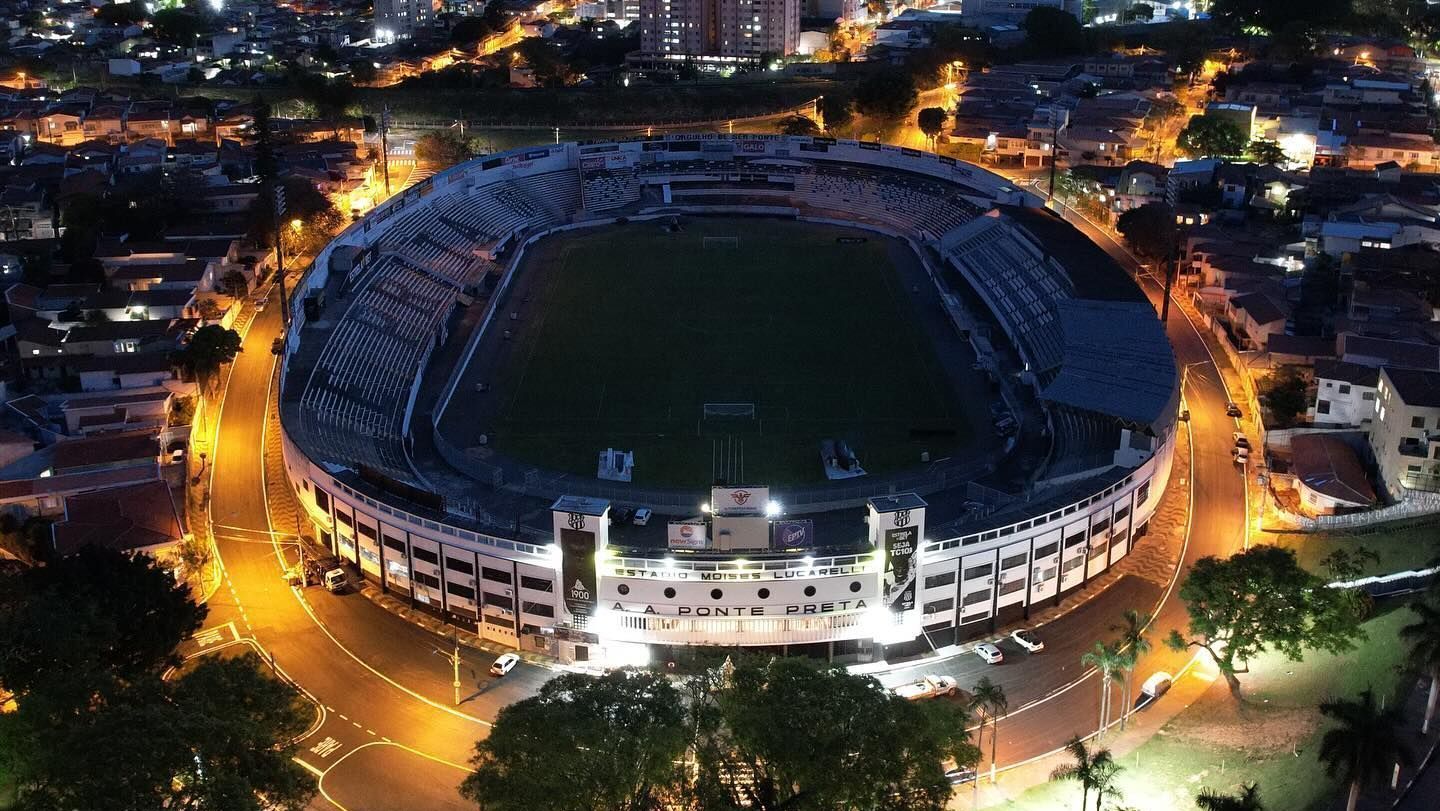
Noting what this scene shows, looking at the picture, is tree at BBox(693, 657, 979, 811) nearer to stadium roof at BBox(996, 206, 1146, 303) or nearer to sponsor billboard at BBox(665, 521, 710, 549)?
sponsor billboard at BBox(665, 521, 710, 549)

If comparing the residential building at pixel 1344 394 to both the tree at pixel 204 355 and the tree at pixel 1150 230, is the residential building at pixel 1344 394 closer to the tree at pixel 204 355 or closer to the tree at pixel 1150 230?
the tree at pixel 1150 230

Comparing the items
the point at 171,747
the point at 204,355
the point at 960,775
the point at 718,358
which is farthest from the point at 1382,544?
the point at 204,355

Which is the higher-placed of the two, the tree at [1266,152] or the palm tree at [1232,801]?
the tree at [1266,152]

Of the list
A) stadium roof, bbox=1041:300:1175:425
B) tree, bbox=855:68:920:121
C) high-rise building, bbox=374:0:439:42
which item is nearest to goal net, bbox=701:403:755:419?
stadium roof, bbox=1041:300:1175:425

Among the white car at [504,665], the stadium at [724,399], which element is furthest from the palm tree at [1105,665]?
the white car at [504,665]

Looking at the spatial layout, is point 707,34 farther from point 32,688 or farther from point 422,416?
point 32,688
